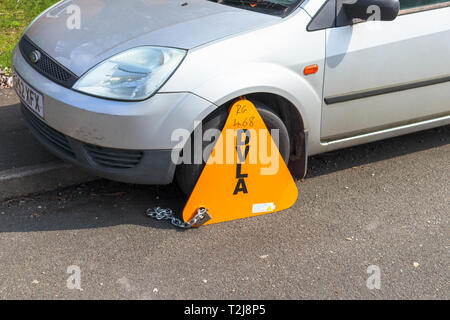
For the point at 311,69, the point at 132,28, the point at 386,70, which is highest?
the point at 132,28

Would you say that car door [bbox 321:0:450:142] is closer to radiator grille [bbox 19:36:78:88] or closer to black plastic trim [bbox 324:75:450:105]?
black plastic trim [bbox 324:75:450:105]

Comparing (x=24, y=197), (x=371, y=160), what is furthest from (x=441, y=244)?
(x=24, y=197)

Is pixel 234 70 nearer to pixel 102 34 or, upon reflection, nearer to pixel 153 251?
pixel 102 34

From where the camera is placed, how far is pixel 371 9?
3.55 metres

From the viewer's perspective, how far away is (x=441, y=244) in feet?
11.5

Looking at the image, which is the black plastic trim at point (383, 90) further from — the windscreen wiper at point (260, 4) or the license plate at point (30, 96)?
the license plate at point (30, 96)

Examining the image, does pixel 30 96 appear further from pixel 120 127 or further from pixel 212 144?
pixel 212 144

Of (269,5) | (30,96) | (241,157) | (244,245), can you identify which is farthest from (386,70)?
(30,96)

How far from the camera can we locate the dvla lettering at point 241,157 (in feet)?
11.6
